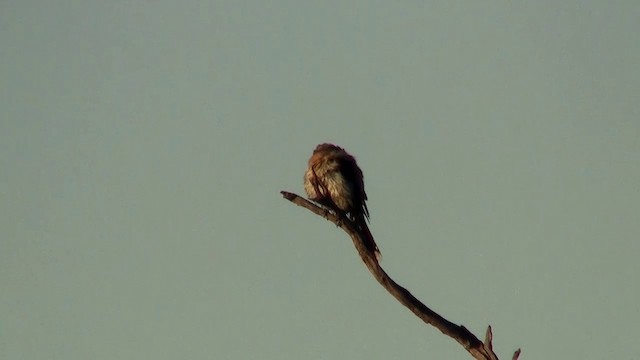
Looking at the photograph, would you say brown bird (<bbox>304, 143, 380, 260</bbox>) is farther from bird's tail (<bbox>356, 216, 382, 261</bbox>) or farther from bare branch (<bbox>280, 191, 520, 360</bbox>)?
bare branch (<bbox>280, 191, 520, 360</bbox>)

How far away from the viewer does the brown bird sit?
12195 mm

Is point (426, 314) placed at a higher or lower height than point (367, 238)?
lower

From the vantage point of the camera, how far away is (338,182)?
12289 mm

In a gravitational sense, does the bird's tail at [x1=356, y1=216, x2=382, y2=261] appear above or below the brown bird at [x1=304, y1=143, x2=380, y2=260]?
below

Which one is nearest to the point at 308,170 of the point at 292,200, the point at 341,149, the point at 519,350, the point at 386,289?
the point at 341,149

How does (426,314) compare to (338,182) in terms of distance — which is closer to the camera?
(426,314)

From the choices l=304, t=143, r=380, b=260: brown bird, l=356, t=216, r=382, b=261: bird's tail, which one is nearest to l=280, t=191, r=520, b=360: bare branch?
l=356, t=216, r=382, b=261: bird's tail

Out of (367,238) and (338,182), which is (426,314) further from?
(338,182)

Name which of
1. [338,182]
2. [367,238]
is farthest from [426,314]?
[338,182]

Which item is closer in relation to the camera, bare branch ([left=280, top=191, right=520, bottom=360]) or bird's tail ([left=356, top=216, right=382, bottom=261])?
bare branch ([left=280, top=191, right=520, bottom=360])

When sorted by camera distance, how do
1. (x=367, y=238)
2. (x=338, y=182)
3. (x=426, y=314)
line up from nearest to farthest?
(x=426, y=314), (x=367, y=238), (x=338, y=182)

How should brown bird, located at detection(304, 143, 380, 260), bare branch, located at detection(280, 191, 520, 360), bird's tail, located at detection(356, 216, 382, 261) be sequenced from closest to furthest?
bare branch, located at detection(280, 191, 520, 360) < bird's tail, located at detection(356, 216, 382, 261) < brown bird, located at detection(304, 143, 380, 260)

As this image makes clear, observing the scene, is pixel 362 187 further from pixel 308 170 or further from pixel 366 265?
pixel 366 265

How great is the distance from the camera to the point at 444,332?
29.1 feet
